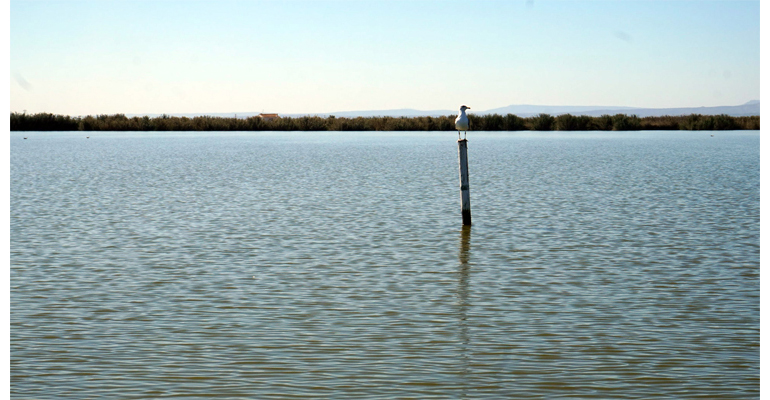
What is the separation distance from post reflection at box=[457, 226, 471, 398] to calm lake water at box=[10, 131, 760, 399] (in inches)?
1.6

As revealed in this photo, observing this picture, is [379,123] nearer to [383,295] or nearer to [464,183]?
[464,183]

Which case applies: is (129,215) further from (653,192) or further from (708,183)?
(708,183)

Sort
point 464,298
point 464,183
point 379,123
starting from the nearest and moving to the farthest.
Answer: point 464,298, point 464,183, point 379,123

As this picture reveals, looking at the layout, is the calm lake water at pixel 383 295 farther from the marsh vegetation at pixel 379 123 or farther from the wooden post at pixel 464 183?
the marsh vegetation at pixel 379 123

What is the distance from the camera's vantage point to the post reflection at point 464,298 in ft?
28.7

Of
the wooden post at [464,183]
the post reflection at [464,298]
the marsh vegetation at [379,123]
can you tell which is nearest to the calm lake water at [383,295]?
the post reflection at [464,298]

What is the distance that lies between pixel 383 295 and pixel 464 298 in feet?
3.45

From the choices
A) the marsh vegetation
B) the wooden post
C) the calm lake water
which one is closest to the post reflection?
the calm lake water

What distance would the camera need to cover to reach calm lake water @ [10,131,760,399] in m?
8.29

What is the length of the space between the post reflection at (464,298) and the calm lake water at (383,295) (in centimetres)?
4

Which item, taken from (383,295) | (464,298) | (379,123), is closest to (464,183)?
(464,298)

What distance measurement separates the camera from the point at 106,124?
9338 cm

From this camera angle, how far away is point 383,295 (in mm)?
11734

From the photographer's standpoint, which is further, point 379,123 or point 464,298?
point 379,123
